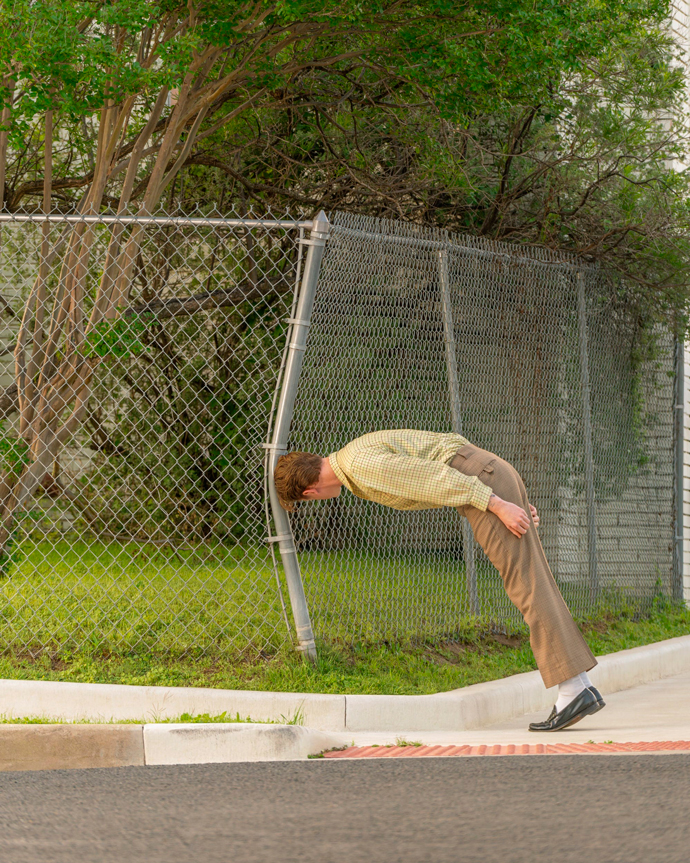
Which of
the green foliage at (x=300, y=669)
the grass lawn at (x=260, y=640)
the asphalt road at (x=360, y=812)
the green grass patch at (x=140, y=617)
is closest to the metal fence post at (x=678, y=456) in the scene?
the grass lawn at (x=260, y=640)

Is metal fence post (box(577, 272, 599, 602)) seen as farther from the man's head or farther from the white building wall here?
the man's head

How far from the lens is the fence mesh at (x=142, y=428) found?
659cm

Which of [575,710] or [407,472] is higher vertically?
[407,472]

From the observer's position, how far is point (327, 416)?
6.72 metres

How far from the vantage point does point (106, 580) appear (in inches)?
336

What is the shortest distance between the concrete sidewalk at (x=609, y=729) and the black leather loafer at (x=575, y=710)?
55mm

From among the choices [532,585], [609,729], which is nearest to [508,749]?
[532,585]

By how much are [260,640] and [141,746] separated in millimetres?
1359

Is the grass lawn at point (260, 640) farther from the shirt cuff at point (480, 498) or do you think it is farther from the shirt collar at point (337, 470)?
the shirt cuff at point (480, 498)

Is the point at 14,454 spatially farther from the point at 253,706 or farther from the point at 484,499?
the point at 484,499

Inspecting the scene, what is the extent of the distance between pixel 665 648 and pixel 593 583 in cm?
74

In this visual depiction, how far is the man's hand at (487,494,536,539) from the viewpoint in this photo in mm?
5477

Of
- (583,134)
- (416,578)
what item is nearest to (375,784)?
(416,578)

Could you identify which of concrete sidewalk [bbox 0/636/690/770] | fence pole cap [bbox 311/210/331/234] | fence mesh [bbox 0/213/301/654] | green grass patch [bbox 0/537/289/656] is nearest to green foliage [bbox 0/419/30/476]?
fence mesh [bbox 0/213/301/654]
